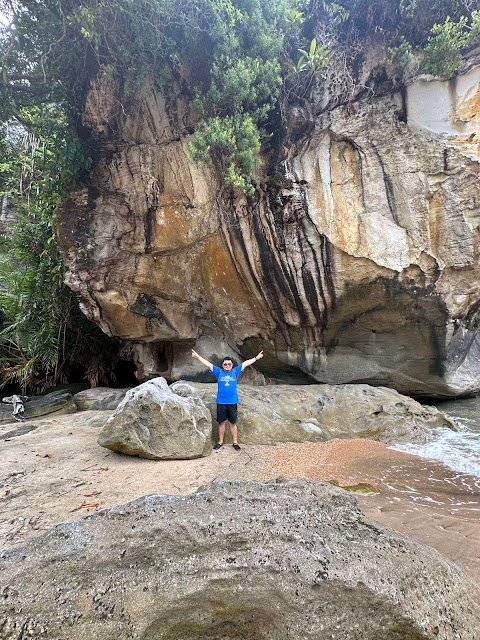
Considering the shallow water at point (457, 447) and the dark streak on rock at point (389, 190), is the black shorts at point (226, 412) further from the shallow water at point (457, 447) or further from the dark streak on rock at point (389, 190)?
the dark streak on rock at point (389, 190)

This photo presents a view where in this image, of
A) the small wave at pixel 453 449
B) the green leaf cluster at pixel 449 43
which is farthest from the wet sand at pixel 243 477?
the green leaf cluster at pixel 449 43

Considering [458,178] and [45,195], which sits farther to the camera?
[45,195]

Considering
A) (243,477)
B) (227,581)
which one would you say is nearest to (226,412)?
(243,477)

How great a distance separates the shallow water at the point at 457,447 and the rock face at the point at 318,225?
168cm

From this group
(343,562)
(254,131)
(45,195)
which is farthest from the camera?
(45,195)

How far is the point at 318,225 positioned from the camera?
6742 mm

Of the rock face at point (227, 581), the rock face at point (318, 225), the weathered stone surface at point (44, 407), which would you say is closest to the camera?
the rock face at point (227, 581)

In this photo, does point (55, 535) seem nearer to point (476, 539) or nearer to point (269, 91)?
point (476, 539)

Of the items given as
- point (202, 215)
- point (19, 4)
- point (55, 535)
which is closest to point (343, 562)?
point (55, 535)

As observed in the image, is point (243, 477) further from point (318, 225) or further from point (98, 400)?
point (318, 225)

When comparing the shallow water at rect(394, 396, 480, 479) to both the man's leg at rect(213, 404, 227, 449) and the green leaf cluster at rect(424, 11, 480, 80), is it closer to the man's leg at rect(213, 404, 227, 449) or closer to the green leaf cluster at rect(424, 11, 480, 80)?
the man's leg at rect(213, 404, 227, 449)

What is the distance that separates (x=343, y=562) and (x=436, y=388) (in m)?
7.48

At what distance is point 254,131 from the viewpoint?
20.4 ft

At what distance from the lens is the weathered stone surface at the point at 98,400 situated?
715 cm
